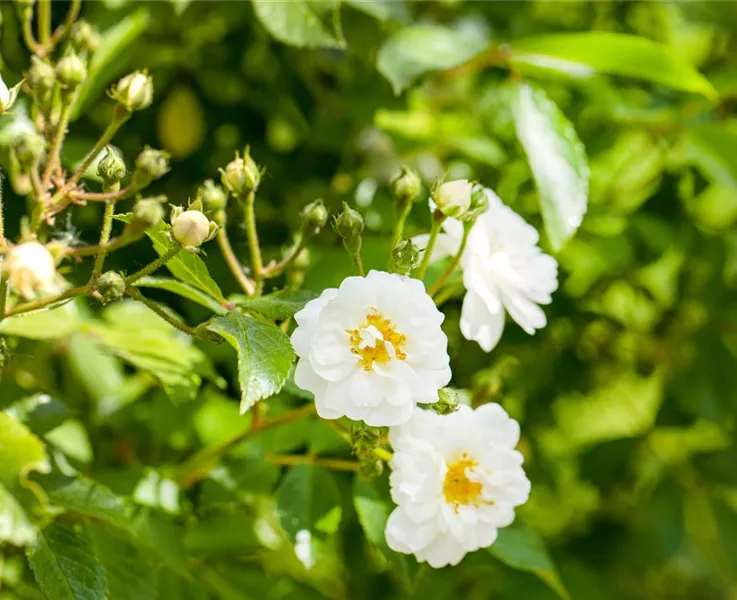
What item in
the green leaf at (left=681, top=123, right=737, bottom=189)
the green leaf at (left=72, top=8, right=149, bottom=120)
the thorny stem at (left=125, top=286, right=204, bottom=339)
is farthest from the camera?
the green leaf at (left=681, top=123, right=737, bottom=189)

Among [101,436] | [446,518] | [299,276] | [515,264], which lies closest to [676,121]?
[515,264]

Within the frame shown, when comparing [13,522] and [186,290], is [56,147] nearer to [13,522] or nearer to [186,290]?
[186,290]

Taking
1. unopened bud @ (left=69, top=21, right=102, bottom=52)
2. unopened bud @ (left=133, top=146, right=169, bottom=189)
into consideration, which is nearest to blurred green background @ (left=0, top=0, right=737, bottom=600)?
unopened bud @ (left=69, top=21, right=102, bottom=52)

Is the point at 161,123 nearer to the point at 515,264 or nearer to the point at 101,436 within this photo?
the point at 101,436

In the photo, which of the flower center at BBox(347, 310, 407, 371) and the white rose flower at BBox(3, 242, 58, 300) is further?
the flower center at BBox(347, 310, 407, 371)

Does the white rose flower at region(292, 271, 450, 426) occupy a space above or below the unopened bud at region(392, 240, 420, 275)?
below

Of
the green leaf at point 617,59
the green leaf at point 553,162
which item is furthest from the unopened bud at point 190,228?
the green leaf at point 617,59

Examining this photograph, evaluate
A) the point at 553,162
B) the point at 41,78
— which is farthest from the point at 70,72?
the point at 553,162

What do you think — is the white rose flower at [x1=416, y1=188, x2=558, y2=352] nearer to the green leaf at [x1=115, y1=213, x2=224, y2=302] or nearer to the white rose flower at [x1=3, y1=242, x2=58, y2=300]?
the green leaf at [x1=115, y1=213, x2=224, y2=302]
